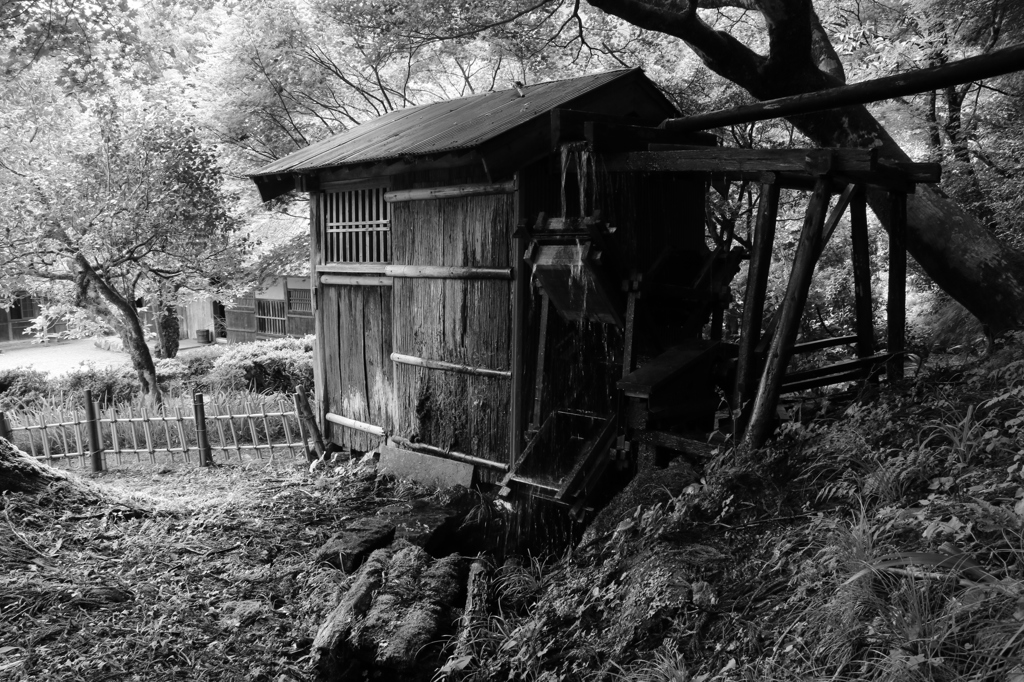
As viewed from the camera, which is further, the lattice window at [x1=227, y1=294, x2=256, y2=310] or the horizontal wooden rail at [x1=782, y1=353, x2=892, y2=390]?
the lattice window at [x1=227, y1=294, x2=256, y2=310]

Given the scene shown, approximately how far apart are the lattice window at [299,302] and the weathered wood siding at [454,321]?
56.1 feet

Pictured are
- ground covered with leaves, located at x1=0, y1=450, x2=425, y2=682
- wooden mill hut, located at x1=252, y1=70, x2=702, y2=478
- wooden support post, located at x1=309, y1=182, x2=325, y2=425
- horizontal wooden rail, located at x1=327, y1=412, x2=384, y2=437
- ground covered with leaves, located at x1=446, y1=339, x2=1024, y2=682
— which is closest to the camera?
ground covered with leaves, located at x1=446, y1=339, x2=1024, y2=682

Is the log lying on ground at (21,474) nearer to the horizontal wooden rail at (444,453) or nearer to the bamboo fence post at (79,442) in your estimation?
the horizontal wooden rail at (444,453)

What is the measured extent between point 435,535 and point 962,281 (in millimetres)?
6322

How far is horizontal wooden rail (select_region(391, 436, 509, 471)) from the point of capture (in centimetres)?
832

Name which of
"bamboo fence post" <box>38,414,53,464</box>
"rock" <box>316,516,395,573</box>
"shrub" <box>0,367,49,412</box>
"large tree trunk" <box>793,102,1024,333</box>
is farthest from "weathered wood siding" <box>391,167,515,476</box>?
"shrub" <box>0,367,49,412</box>

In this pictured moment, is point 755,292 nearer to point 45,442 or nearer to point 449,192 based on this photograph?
point 449,192

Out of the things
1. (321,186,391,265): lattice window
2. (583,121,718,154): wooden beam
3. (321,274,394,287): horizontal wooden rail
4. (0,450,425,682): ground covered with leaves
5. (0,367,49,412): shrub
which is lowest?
(0,450,425,682): ground covered with leaves

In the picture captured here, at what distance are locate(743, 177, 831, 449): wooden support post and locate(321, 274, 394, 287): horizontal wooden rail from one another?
498 cm

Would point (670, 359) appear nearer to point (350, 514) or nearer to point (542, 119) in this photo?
point (542, 119)

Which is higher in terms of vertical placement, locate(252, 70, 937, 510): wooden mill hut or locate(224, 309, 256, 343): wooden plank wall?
locate(252, 70, 937, 510): wooden mill hut

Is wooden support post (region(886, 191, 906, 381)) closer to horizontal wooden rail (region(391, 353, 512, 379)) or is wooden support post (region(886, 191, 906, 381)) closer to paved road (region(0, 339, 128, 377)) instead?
horizontal wooden rail (region(391, 353, 512, 379))

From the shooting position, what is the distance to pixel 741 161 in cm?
621

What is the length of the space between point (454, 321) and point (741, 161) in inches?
143
